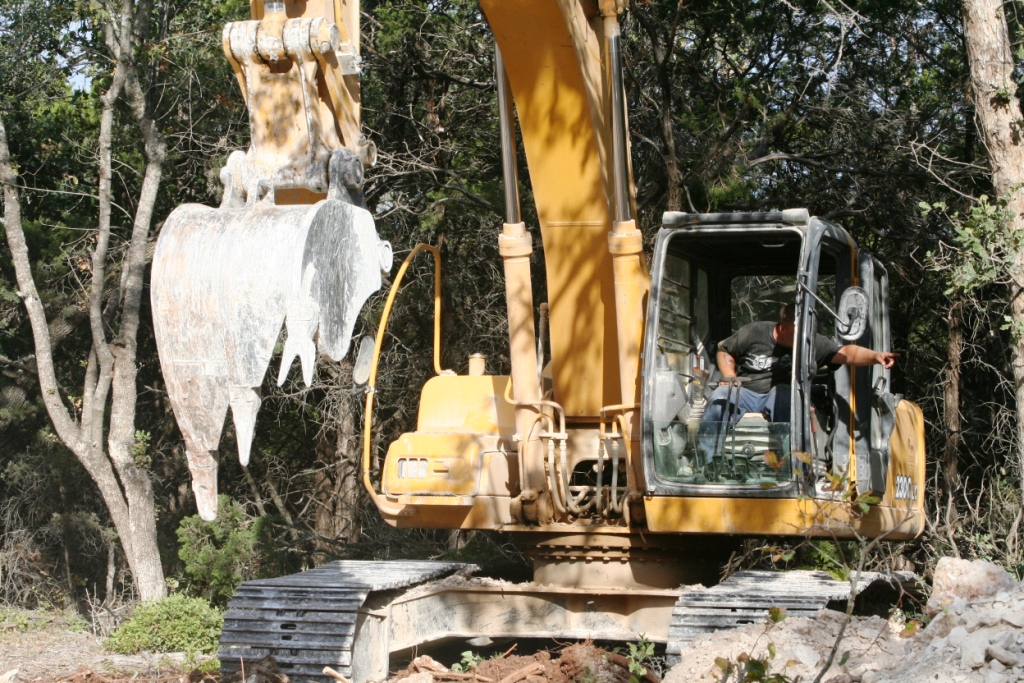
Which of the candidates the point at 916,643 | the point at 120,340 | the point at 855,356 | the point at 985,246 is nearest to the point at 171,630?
the point at 120,340

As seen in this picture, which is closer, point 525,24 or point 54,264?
point 525,24

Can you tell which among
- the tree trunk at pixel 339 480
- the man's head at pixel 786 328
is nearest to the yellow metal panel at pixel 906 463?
the man's head at pixel 786 328

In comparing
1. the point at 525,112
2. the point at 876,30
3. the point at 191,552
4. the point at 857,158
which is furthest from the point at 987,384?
the point at 191,552

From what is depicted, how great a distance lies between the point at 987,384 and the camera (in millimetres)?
11383

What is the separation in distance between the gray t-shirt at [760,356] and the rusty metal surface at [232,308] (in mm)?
3819

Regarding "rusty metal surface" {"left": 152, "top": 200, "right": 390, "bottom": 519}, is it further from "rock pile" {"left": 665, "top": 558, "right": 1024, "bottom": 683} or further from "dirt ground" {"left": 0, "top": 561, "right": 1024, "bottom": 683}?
"rock pile" {"left": 665, "top": 558, "right": 1024, "bottom": 683}

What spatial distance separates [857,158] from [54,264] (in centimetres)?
814

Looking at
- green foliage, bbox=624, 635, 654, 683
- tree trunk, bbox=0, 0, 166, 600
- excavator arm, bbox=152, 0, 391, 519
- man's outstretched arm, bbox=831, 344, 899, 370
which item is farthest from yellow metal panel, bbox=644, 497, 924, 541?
tree trunk, bbox=0, 0, 166, 600

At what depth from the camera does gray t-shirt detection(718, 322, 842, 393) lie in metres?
6.82

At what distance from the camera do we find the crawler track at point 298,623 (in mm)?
6082

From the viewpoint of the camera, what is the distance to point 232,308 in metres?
3.21

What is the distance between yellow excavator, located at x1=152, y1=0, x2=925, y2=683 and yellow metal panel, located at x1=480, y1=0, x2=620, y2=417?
11 millimetres

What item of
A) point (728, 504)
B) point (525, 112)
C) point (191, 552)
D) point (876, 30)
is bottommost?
point (191, 552)

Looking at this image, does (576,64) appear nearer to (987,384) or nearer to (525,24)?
(525,24)
